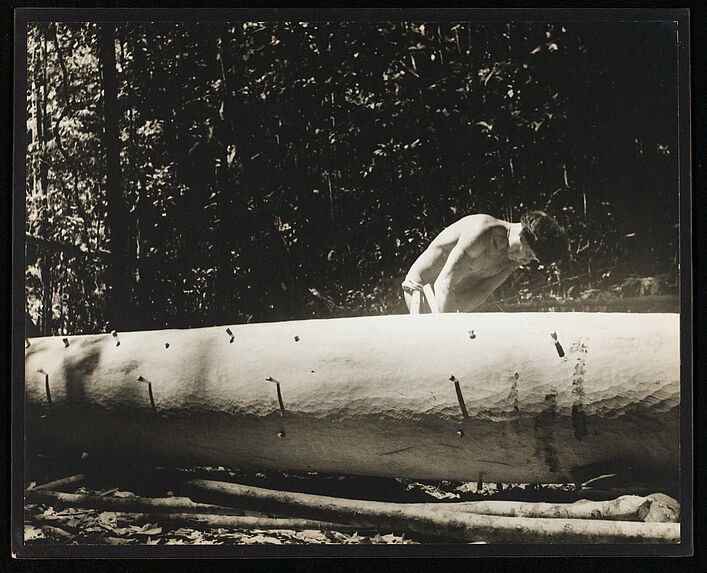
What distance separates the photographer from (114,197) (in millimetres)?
2035

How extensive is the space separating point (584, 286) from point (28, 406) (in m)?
1.53

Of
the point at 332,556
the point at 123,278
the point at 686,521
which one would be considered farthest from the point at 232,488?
the point at 686,521

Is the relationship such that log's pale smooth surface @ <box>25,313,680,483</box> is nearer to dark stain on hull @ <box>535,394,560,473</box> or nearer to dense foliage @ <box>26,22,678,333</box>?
dark stain on hull @ <box>535,394,560,473</box>

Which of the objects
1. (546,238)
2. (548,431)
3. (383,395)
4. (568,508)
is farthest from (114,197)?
(568,508)

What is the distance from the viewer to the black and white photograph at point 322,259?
6.29 ft

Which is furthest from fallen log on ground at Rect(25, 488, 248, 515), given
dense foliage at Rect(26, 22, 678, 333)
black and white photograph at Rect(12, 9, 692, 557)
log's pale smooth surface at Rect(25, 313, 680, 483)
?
dense foliage at Rect(26, 22, 678, 333)

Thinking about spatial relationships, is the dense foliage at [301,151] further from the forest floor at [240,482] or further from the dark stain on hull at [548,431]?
the dark stain on hull at [548,431]

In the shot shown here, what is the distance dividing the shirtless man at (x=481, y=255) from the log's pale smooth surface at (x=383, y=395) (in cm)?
9

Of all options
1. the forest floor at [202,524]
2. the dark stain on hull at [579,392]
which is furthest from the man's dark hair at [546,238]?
Result: the forest floor at [202,524]

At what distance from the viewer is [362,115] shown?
204 cm

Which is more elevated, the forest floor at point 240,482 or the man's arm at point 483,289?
the man's arm at point 483,289

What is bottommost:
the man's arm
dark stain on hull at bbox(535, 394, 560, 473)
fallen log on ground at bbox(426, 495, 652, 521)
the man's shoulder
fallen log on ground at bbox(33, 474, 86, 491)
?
fallen log on ground at bbox(426, 495, 652, 521)

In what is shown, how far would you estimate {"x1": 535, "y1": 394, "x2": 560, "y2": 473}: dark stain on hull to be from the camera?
6.06ft
